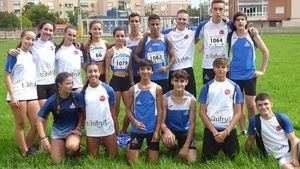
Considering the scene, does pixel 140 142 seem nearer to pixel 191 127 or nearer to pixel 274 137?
pixel 191 127

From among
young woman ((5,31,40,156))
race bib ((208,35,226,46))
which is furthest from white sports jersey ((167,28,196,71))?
young woman ((5,31,40,156))

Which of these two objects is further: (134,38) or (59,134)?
(134,38)

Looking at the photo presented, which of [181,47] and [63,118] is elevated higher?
[181,47]

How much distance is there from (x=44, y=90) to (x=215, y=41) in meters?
2.93

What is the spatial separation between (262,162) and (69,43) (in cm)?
363

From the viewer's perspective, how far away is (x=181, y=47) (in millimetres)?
7254

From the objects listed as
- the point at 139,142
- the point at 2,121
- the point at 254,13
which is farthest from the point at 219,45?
the point at 254,13

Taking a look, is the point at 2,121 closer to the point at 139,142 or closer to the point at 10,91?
the point at 10,91

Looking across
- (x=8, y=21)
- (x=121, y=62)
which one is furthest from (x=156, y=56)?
(x=8, y=21)

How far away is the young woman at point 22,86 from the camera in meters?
6.34

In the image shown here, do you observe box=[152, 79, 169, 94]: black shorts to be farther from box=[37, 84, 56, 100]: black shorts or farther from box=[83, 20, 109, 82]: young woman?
box=[37, 84, 56, 100]: black shorts

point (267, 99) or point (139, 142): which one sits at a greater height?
point (267, 99)

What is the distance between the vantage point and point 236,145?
5.84 m

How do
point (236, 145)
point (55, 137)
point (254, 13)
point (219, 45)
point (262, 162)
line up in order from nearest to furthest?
point (262, 162), point (236, 145), point (55, 137), point (219, 45), point (254, 13)
